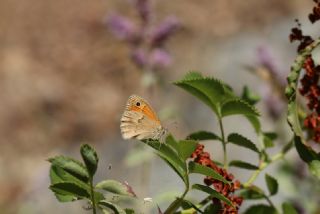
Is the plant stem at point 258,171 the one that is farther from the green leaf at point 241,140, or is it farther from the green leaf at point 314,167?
the green leaf at point 314,167

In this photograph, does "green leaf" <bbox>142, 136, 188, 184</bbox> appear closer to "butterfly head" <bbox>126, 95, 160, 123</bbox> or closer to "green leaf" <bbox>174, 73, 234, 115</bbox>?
"green leaf" <bbox>174, 73, 234, 115</bbox>

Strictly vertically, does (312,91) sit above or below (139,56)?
below

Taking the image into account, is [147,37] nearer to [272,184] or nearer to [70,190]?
[272,184]

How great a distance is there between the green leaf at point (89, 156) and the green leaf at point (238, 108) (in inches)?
11.8

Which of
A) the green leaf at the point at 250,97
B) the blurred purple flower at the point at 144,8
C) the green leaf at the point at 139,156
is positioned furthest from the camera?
the blurred purple flower at the point at 144,8

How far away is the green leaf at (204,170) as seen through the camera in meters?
0.97

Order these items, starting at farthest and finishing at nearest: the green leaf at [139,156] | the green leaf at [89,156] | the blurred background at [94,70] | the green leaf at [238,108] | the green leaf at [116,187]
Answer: the blurred background at [94,70], the green leaf at [139,156], the green leaf at [238,108], the green leaf at [116,187], the green leaf at [89,156]

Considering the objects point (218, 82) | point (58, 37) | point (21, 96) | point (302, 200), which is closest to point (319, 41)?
point (218, 82)

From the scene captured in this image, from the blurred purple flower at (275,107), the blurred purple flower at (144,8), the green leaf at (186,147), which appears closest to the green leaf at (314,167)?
the green leaf at (186,147)

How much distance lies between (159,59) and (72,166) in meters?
3.17

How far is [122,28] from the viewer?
4176 mm

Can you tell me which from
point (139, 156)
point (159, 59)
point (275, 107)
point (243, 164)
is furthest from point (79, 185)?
point (159, 59)

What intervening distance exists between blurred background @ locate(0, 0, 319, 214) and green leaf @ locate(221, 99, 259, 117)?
493cm

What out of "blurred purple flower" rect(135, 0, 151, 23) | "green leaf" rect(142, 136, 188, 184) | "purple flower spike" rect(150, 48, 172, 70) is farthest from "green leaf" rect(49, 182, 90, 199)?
"purple flower spike" rect(150, 48, 172, 70)
